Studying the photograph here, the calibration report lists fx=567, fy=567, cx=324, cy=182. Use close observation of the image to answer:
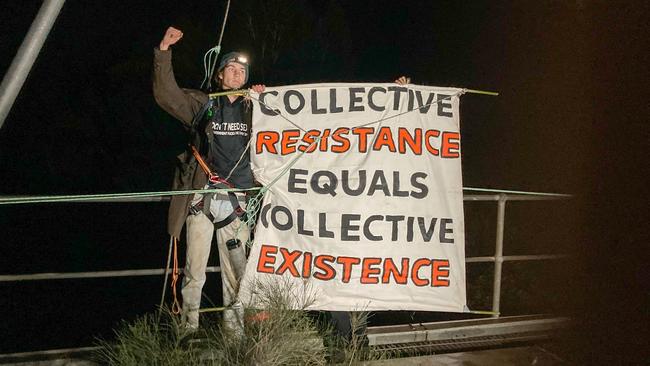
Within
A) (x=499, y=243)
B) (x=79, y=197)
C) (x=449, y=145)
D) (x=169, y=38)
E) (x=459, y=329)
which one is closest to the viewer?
(x=79, y=197)

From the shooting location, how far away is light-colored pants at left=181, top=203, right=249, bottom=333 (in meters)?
3.67

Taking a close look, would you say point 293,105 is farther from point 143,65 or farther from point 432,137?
point 143,65

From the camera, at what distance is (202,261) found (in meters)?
3.71

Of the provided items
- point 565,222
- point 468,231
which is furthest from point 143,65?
point 565,222

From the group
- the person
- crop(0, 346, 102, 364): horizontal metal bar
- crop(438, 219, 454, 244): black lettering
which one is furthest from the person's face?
crop(0, 346, 102, 364): horizontal metal bar

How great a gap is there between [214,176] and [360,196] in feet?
3.19

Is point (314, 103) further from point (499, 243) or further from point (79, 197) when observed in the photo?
point (499, 243)

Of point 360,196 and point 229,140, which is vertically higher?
point 229,140

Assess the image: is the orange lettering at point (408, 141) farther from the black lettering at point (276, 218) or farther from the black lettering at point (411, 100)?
the black lettering at point (276, 218)

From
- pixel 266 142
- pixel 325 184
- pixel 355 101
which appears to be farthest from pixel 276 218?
pixel 355 101

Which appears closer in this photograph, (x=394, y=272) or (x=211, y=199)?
(x=211, y=199)

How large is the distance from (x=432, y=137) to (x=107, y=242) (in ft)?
32.7

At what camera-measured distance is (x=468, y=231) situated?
32.6ft

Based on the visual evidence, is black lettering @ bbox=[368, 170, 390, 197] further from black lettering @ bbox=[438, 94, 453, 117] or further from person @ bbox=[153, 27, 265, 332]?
person @ bbox=[153, 27, 265, 332]
